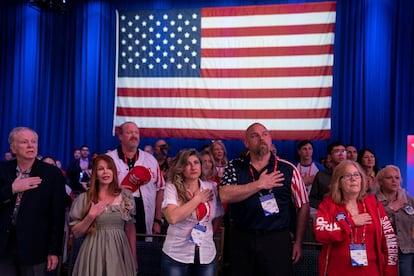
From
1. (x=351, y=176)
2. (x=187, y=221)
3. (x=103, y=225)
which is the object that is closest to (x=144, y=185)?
(x=103, y=225)

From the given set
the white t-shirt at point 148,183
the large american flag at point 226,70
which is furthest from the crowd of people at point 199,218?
the large american flag at point 226,70

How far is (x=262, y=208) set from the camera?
3.50 m

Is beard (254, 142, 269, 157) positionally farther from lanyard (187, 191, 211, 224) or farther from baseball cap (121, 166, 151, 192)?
baseball cap (121, 166, 151, 192)

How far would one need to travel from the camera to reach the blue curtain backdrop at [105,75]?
8.91 m

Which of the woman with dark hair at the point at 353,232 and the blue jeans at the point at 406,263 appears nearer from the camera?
the woman with dark hair at the point at 353,232

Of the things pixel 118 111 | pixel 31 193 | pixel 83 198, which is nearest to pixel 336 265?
pixel 83 198

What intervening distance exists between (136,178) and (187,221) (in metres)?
1.30

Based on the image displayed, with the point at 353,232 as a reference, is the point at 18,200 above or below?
above

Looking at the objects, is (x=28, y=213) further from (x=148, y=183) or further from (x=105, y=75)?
(x=105, y=75)

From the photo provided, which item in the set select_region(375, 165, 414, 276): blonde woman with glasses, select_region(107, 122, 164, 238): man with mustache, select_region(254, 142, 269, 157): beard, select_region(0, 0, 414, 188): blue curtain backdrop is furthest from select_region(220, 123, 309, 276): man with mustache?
select_region(0, 0, 414, 188): blue curtain backdrop

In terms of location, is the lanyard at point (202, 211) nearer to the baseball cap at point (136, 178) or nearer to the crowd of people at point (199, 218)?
the crowd of people at point (199, 218)

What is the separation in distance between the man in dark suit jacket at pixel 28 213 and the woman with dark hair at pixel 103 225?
0.16m

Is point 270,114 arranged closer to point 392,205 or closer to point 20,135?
point 392,205

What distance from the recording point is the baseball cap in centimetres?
458
